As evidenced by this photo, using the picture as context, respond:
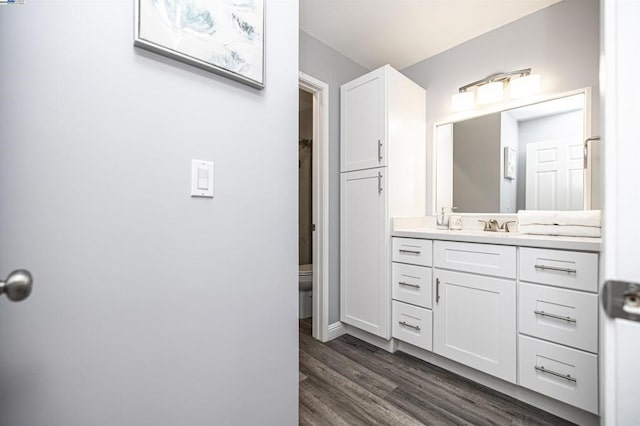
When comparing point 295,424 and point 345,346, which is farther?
point 345,346

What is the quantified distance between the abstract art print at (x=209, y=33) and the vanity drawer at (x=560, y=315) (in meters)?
1.68

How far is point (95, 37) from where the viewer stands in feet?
2.29

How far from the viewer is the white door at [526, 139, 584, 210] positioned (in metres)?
1.81

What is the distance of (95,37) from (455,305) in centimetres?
205

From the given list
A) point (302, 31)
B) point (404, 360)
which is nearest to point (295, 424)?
point (404, 360)

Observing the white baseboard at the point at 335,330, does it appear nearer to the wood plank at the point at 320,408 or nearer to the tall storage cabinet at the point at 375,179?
the tall storage cabinet at the point at 375,179

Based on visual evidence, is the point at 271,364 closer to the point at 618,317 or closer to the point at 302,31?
the point at 618,317

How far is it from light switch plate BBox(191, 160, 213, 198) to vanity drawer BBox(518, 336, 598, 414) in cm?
173

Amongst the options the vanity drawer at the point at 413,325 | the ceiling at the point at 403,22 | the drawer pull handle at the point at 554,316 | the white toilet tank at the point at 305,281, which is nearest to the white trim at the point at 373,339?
the vanity drawer at the point at 413,325

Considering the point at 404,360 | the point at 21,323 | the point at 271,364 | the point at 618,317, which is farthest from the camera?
the point at 404,360

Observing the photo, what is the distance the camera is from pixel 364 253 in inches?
A: 88.3

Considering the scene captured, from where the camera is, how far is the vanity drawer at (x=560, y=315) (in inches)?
51.2

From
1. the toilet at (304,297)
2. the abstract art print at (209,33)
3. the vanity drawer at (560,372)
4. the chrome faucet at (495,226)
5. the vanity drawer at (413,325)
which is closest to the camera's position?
the abstract art print at (209,33)

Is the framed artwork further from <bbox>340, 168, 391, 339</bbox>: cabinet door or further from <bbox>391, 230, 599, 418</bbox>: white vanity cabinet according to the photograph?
<bbox>340, 168, 391, 339</bbox>: cabinet door
